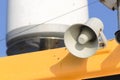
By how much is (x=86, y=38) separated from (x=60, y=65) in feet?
1.32

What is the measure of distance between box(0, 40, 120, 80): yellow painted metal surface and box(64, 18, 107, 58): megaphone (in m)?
0.11

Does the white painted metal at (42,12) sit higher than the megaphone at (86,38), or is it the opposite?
the white painted metal at (42,12)

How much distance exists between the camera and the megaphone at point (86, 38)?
12.4 feet

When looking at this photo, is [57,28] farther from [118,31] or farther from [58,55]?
[118,31]

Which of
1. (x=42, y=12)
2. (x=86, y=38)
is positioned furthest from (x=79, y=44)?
(x=42, y=12)

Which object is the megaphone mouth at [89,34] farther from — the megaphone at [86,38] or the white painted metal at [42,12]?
the white painted metal at [42,12]

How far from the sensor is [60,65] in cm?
402

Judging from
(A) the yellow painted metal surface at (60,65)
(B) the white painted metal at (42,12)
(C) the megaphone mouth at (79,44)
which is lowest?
(A) the yellow painted metal surface at (60,65)

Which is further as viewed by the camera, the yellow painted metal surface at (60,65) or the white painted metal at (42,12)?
the white painted metal at (42,12)

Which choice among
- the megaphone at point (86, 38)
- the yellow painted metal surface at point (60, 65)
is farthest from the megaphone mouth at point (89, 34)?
the yellow painted metal surface at point (60, 65)

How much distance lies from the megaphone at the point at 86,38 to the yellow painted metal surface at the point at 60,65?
0.11 meters

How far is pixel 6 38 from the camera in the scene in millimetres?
5129

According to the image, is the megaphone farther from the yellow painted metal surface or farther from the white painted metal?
the white painted metal

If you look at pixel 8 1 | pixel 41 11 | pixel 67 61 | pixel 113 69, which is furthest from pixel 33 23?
pixel 113 69
